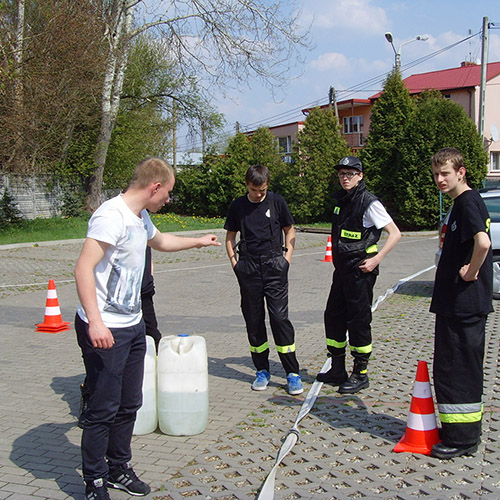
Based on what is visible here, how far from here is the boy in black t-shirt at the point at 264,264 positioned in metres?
5.54

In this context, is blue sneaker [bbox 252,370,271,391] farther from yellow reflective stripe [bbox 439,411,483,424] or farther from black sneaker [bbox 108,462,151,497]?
black sneaker [bbox 108,462,151,497]

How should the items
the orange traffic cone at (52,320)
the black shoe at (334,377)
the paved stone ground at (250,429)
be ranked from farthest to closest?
the orange traffic cone at (52,320) → the black shoe at (334,377) → the paved stone ground at (250,429)

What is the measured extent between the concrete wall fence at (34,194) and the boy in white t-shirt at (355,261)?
23.3 metres

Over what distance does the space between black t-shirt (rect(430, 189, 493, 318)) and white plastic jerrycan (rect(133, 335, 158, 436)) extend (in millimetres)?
2132

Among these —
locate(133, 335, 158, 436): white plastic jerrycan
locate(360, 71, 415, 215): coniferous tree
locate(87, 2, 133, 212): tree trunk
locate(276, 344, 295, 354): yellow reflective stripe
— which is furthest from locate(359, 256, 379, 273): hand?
locate(360, 71, 415, 215): coniferous tree

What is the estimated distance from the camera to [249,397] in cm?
560

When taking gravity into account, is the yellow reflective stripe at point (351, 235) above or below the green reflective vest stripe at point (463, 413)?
above

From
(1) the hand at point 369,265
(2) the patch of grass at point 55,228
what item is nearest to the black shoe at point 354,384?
(1) the hand at point 369,265

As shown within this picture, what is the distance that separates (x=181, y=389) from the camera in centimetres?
466

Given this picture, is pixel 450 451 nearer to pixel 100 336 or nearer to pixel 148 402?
pixel 148 402

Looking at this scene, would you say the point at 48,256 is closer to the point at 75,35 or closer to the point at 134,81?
the point at 75,35

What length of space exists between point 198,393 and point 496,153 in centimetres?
4227

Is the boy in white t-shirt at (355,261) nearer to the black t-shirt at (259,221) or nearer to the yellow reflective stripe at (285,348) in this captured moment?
the yellow reflective stripe at (285,348)

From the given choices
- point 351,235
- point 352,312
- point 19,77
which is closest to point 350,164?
point 351,235
